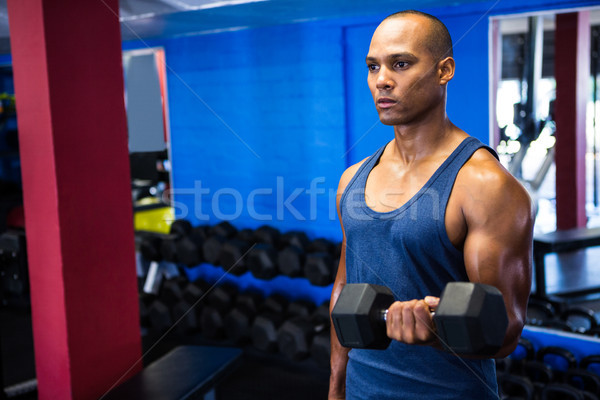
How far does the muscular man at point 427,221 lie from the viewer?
32.8 inches

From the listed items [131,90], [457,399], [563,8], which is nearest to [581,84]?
[563,8]

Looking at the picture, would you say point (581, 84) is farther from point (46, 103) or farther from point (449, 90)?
point (46, 103)

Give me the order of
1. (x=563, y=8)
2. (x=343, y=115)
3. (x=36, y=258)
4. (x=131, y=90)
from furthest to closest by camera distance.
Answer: (x=131, y=90) → (x=343, y=115) → (x=563, y=8) → (x=36, y=258)

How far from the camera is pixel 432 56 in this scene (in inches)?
35.6

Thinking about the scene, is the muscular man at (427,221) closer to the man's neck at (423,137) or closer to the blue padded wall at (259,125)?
the man's neck at (423,137)

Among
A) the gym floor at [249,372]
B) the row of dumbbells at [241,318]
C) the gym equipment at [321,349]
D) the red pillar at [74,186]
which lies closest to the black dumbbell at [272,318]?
the row of dumbbells at [241,318]

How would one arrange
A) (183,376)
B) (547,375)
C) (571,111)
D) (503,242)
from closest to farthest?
1. (503,242)
2. (183,376)
3. (547,375)
4. (571,111)

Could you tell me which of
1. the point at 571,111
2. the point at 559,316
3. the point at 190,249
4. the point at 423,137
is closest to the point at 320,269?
the point at 190,249

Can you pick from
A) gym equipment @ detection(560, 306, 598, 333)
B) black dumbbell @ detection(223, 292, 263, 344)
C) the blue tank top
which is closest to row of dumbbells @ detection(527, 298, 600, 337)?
gym equipment @ detection(560, 306, 598, 333)

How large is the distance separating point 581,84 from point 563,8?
8.68 feet

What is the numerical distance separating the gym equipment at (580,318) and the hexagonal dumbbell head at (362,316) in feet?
6.58

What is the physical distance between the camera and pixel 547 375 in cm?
212

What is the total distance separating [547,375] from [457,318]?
5.65 feet

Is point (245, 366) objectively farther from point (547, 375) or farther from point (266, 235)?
point (547, 375)
